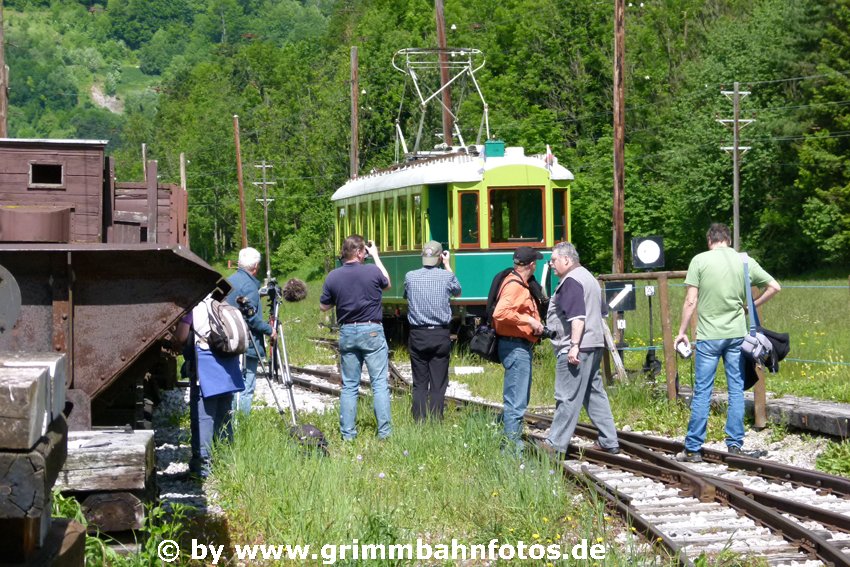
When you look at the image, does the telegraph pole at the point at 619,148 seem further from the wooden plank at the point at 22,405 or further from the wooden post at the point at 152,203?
the wooden plank at the point at 22,405

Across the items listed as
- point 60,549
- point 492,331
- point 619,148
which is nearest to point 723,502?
point 492,331

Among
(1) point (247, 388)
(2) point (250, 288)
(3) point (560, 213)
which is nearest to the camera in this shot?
(2) point (250, 288)

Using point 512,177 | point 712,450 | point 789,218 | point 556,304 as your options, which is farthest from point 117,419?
point 789,218

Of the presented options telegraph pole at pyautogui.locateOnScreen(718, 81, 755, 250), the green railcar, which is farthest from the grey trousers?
telegraph pole at pyautogui.locateOnScreen(718, 81, 755, 250)

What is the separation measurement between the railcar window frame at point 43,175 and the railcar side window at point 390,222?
37.6ft

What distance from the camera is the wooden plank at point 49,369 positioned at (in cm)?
317

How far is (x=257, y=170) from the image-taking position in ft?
275

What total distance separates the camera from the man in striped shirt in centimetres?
154

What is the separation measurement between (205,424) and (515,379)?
246 centimetres

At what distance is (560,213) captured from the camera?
2208cm

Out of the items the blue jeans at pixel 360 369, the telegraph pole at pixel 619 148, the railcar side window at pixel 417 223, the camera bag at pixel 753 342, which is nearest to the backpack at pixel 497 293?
the blue jeans at pixel 360 369

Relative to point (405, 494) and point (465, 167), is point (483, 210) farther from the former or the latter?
point (405, 494)

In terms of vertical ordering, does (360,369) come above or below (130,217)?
below

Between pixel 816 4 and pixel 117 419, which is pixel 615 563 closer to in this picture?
pixel 117 419
